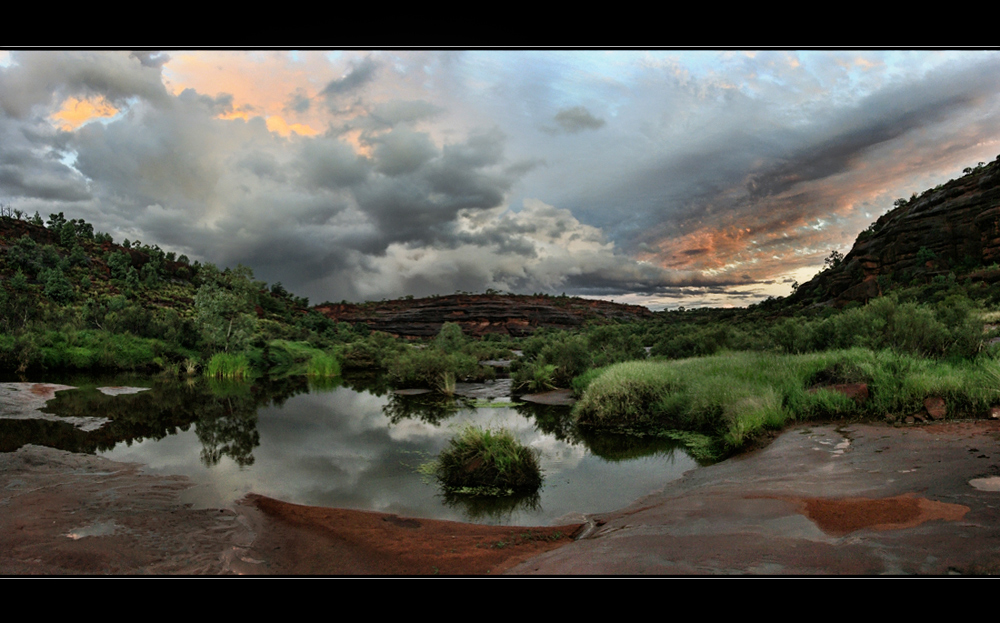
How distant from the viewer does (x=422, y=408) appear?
1770cm

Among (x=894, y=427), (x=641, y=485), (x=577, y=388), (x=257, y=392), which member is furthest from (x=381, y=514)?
(x=257, y=392)

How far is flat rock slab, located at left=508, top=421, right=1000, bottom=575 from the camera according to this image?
3.49 metres

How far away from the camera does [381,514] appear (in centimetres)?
676

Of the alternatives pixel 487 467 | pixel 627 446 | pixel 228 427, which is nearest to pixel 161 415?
pixel 228 427

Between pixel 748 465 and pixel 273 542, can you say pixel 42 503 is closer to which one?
pixel 273 542

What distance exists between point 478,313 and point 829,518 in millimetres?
70380

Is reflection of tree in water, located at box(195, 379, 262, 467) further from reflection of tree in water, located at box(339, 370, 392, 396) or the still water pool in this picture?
reflection of tree in water, located at box(339, 370, 392, 396)

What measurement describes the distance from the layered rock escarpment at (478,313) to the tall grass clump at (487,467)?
53.7 metres

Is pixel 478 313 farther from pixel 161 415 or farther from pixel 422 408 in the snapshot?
pixel 161 415

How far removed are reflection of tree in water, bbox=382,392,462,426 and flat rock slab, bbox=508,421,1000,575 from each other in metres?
10.2

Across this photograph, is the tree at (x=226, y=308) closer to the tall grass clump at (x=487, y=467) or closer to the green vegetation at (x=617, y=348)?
the green vegetation at (x=617, y=348)

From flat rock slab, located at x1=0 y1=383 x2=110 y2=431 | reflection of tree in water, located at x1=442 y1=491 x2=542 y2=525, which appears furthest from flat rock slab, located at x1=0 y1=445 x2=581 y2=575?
flat rock slab, located at x1=0 y1=383 x2=110 y2=431
